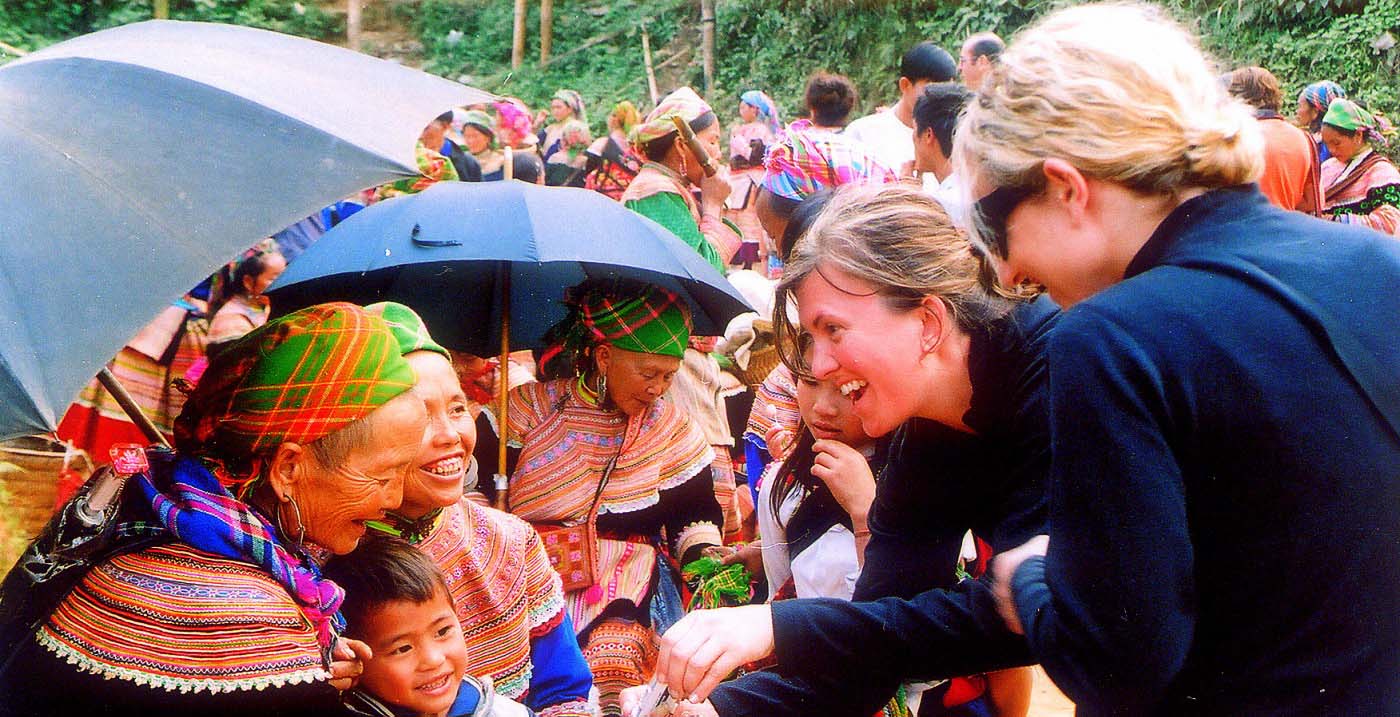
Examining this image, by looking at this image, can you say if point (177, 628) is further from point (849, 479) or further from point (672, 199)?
point (672, 199)

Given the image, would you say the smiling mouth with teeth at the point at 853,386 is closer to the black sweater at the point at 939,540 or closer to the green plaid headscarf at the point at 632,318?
the black sweater at the point at 939,540

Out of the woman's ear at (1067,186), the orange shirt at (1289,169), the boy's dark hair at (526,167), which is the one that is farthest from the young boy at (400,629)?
the boy's dark hair at (526,167)

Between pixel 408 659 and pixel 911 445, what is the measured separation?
1134 mm

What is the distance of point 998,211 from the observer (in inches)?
68.7

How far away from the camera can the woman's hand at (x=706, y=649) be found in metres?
2.13

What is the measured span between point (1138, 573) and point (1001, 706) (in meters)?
1.85

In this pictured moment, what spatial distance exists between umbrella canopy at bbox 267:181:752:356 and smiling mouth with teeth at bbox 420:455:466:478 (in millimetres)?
662

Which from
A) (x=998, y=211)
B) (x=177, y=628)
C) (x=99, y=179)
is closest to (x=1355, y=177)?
(x=998, y=211)

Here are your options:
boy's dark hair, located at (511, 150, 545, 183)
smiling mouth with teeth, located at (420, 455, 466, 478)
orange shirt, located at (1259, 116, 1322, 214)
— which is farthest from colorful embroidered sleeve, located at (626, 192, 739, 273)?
boy's dark hair, located at (511, 150, 545, 183)

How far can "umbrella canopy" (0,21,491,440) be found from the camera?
1.84m

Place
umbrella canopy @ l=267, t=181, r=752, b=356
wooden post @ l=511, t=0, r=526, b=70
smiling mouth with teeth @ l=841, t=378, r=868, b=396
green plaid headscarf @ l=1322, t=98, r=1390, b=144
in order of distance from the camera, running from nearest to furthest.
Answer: smiling mouth with teeth @ l=841, t=378, r=868, b=396 → umbrella canopy @ l=267, t=181, r=752, b=356 → green plaid headscarf @ l=1322, t=98, r=1390, b=144 → wooden post @ l=511, t=0, r=526, b=70

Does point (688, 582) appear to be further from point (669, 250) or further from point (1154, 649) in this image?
point (1154, 649)

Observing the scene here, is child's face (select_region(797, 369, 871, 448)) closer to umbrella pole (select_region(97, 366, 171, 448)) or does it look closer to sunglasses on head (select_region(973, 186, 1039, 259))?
sunglasses on head (select_region(973, 186, 1039, 259))

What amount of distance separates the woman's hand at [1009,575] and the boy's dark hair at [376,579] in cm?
127
